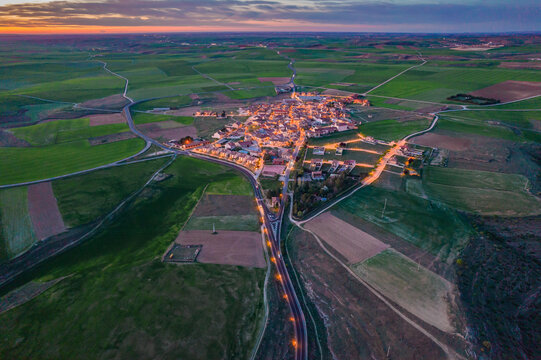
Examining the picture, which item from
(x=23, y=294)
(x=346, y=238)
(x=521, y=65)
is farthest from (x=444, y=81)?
→ (x=23, y=294)

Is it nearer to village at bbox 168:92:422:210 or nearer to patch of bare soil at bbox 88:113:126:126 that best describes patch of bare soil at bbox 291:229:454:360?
village at bbox 168:92:422:210

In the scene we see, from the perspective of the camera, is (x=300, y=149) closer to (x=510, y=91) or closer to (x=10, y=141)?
(x=10, y=141)

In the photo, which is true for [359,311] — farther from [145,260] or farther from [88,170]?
[88,170]

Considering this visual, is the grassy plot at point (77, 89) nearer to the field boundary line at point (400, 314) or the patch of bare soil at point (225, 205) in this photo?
the patch of bare soil at point (225, 205)

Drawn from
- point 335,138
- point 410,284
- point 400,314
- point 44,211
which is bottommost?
point 44,211

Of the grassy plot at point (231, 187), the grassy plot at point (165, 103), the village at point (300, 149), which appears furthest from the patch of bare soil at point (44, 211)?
the grassy plot at point (165, 103)

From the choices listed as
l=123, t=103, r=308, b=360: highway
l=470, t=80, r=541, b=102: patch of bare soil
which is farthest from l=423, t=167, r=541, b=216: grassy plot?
l=470, t=80, r=541, b=102: patch of bare soil
